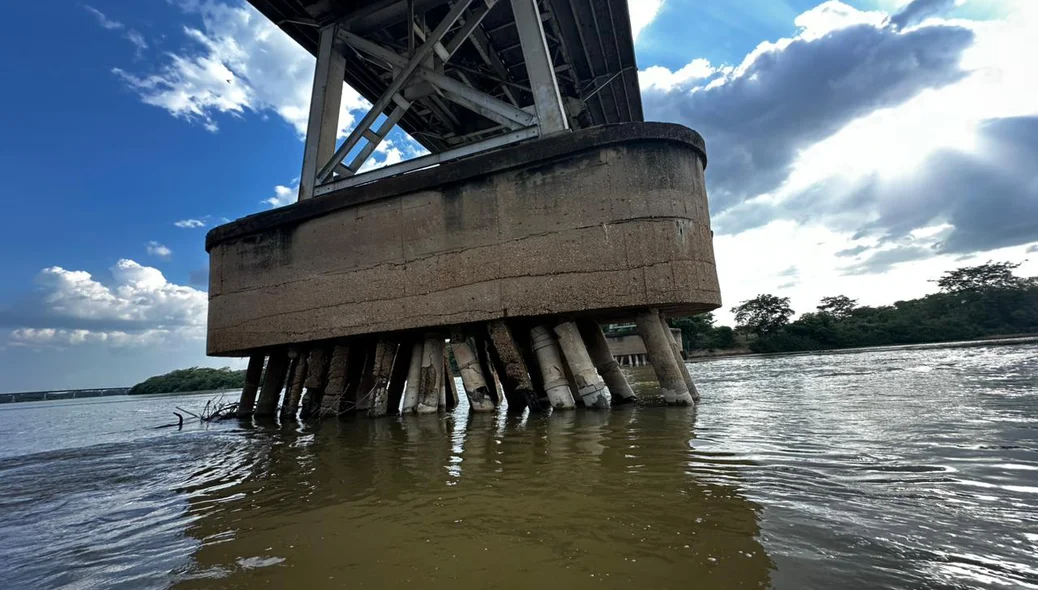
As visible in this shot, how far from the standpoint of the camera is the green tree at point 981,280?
4097 centimetres

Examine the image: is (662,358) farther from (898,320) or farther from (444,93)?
(898,320)

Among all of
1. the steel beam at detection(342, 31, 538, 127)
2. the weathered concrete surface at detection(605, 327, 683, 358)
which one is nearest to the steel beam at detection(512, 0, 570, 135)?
the steel beam at detection(342, 31, 538, 127)

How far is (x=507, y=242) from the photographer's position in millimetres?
6449

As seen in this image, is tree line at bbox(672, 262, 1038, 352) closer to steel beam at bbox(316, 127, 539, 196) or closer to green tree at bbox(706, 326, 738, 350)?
green tree at bbox(706, 326, 738, 350)

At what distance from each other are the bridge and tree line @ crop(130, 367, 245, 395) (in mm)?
56679

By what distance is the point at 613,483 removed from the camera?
2.63 m

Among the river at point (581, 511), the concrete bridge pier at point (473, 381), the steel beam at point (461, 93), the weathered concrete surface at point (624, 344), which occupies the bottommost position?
the river at point (581, 511)

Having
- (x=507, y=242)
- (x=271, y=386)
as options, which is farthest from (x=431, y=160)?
(x=271, y=386)

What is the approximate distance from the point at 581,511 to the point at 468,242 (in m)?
4.95

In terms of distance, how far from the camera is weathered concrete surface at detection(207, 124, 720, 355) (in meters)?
5.94

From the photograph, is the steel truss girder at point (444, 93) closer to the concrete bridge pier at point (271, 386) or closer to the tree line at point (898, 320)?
the concrete bridge pier at point (271, 386)

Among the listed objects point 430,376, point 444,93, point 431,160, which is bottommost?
point 430,376

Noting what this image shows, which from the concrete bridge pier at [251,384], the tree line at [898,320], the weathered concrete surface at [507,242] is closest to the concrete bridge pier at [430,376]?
the weathered concrete surface at [507,242]

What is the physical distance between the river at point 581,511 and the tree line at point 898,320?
47.7 m
